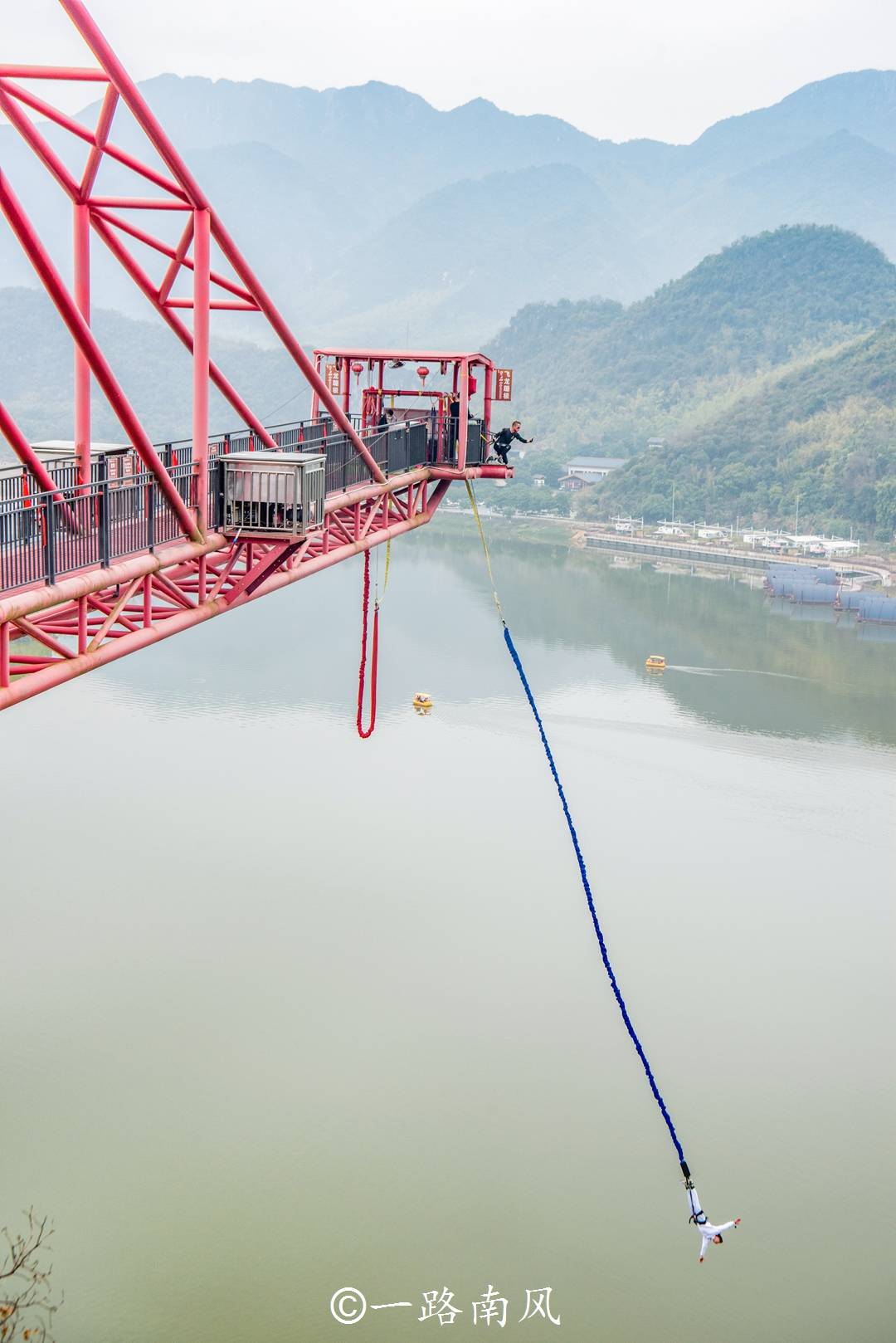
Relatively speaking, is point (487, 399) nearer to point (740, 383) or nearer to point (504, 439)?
point (504, 439)

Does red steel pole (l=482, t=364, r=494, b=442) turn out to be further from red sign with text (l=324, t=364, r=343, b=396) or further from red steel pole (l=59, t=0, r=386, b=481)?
red steel pole (l=59, t=0, r=386, b=481)

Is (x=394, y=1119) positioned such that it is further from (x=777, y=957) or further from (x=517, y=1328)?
(x=777, y=957)

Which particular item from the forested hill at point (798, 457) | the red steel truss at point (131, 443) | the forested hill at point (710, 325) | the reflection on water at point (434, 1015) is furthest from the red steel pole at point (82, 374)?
the forested hill at point (710, 325)

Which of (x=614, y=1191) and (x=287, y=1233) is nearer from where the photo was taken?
(x=287, y=1233)

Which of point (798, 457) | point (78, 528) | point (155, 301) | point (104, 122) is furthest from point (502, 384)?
point (798, 457)

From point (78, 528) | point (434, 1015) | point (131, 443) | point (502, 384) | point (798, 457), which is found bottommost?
point (434, 1015)

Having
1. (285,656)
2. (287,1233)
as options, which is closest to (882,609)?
(285,656)
